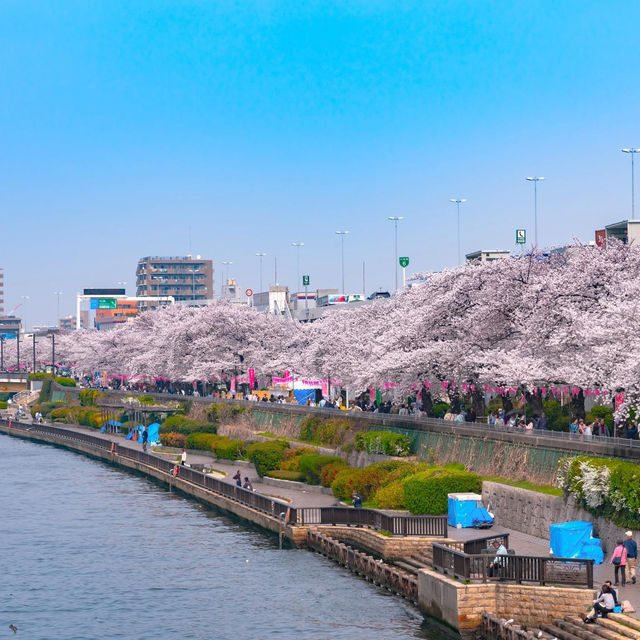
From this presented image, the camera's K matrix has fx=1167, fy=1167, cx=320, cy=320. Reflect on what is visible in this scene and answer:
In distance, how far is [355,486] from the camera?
2648 inches

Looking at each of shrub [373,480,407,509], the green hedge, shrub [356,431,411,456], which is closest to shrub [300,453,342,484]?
shrub [356,431,411,456]

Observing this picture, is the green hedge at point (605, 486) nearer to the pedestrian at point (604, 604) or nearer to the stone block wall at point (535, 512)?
the stone block wall at point (535, 512)

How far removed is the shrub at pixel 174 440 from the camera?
109875mm

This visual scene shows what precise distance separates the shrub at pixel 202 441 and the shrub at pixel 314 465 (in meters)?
25.0

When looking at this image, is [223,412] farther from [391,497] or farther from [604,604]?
[604,604]

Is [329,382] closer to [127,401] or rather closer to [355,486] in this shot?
[127,401]

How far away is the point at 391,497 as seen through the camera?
201 ft

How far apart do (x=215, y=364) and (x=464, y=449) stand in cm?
7175

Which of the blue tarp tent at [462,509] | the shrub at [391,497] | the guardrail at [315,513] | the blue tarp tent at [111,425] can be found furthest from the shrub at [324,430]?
the blue tarp tent at [111,425]

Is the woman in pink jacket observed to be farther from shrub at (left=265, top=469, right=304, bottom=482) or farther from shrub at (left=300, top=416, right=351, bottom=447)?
shrub at (left=300, top=416, right=351, bottom=447)

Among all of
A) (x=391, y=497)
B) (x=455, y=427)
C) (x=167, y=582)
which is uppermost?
(x=455, y=427)

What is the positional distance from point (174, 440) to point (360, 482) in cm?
4740

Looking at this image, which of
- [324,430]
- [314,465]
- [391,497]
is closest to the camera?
[391,497]

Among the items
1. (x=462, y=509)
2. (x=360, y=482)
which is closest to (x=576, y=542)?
(x=462, y=509)
